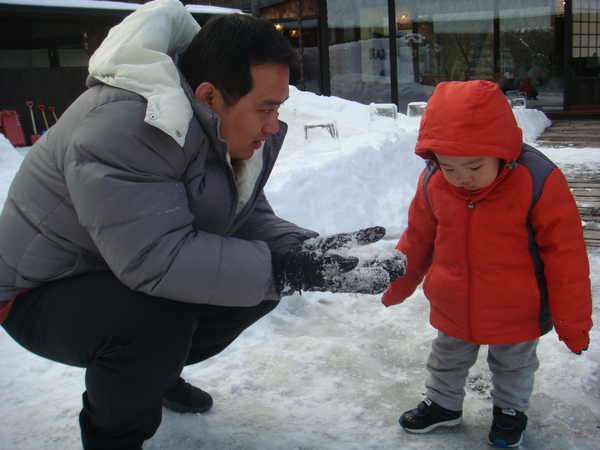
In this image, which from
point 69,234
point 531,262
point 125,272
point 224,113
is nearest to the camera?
point 125,272

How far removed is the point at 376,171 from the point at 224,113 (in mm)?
3030

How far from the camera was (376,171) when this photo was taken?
15.0ft

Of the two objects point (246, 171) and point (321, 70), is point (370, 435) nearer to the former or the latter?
point (246, 171)

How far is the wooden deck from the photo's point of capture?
409 cm

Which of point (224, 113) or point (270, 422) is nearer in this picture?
point (224, 113)

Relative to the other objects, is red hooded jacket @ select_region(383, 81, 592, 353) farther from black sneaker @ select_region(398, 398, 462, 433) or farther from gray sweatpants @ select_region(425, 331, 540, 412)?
black sneaker @ select_region(398, 398, 462, 433)

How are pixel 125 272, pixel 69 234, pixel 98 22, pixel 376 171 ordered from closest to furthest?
pixel 125 272 → pixel 69 234 → pixel 376 171 → pixel 98 22

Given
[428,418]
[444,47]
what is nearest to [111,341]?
[428,418]

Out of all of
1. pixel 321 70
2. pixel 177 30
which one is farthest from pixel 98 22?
pixel 177 30

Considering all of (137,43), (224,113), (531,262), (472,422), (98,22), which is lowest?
(472,422)

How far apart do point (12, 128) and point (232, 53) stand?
974cm

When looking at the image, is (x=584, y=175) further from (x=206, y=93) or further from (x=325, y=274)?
(x=206, y=93)

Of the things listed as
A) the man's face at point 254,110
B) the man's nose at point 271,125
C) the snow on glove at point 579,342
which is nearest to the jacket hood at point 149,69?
the man's face at point 254,110

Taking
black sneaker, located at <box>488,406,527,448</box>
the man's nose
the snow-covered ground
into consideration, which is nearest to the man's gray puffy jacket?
the man's nose
